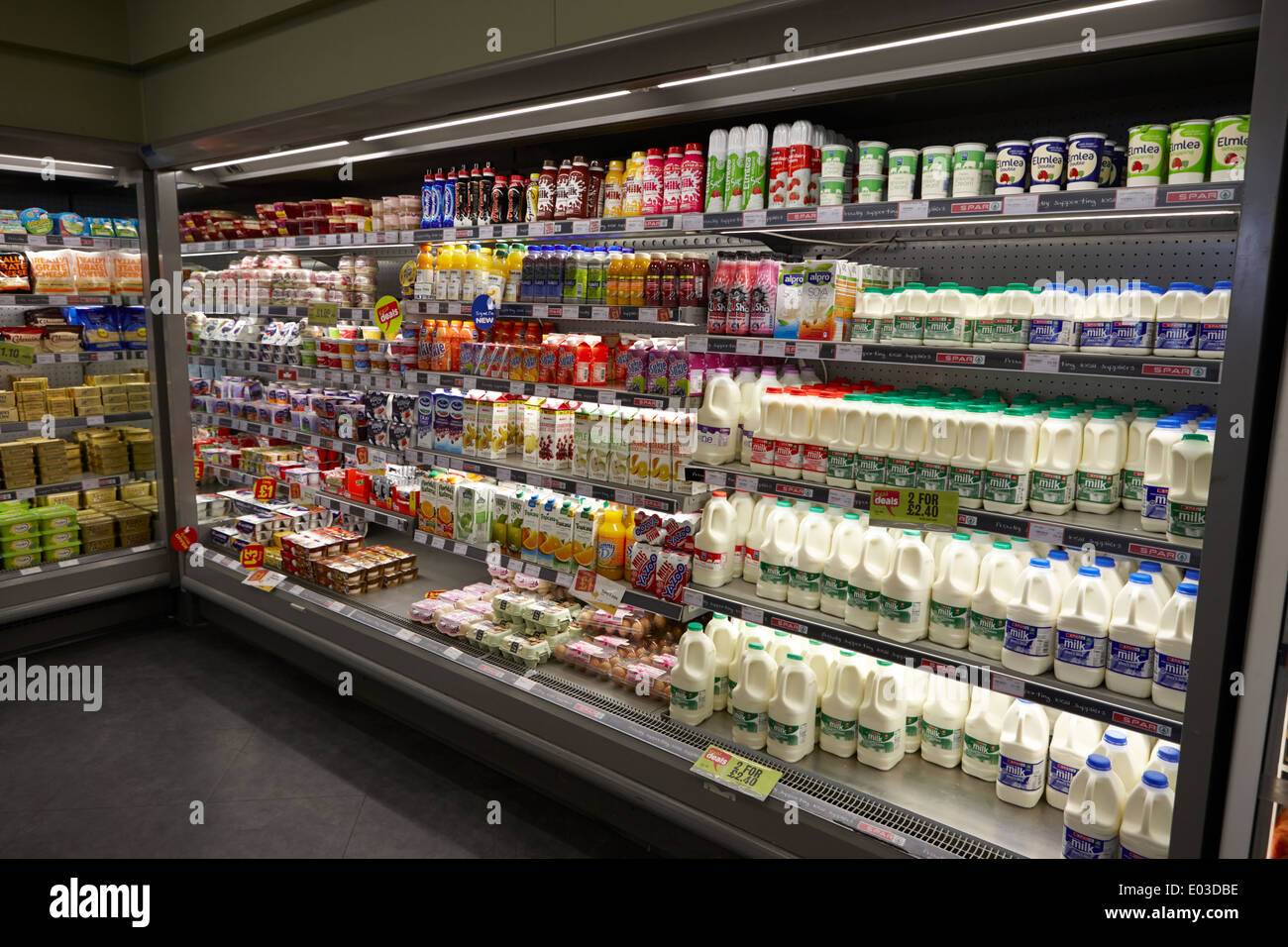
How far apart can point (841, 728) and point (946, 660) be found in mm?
506

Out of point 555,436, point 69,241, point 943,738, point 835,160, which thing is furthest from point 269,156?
point 943,738

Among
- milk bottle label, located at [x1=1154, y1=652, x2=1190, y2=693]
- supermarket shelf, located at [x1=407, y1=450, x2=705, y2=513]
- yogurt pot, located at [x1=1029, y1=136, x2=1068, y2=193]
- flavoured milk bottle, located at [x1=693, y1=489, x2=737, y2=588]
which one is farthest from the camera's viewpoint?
supermarket shelf, located at [x1=407, y1=450, x2=705, y2=513]

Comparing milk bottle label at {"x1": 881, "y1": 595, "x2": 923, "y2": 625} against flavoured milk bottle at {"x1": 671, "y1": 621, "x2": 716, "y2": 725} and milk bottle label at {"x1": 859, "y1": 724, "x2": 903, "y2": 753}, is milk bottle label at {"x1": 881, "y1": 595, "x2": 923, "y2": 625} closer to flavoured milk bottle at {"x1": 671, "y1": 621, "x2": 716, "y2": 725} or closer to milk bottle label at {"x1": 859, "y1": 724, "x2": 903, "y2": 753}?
milk bottle label at {"x1": 859, "y1": 724, "x2": 903, "y2": 753}

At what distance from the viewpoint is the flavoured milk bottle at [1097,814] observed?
2.01 meters

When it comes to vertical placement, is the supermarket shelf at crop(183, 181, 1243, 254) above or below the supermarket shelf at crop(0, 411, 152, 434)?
above

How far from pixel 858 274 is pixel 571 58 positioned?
45.3 inches

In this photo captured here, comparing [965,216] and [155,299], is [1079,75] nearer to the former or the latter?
[965,216]

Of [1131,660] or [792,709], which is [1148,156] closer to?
[1131,660]

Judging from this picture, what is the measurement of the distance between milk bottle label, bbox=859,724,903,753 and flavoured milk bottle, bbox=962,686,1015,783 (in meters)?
0.21

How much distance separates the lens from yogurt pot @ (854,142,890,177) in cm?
235

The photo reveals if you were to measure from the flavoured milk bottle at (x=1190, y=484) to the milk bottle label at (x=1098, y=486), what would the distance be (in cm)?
19

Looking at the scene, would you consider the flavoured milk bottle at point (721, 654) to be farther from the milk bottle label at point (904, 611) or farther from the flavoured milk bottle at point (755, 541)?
the milk bottle label at point (904, 611)

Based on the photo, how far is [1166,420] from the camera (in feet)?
6.86

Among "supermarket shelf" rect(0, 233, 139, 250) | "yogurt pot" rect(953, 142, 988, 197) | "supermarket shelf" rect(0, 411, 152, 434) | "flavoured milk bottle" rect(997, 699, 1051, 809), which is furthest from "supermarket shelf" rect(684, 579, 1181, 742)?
"supermarket shelf" rect(0, 233, 139, 250)
